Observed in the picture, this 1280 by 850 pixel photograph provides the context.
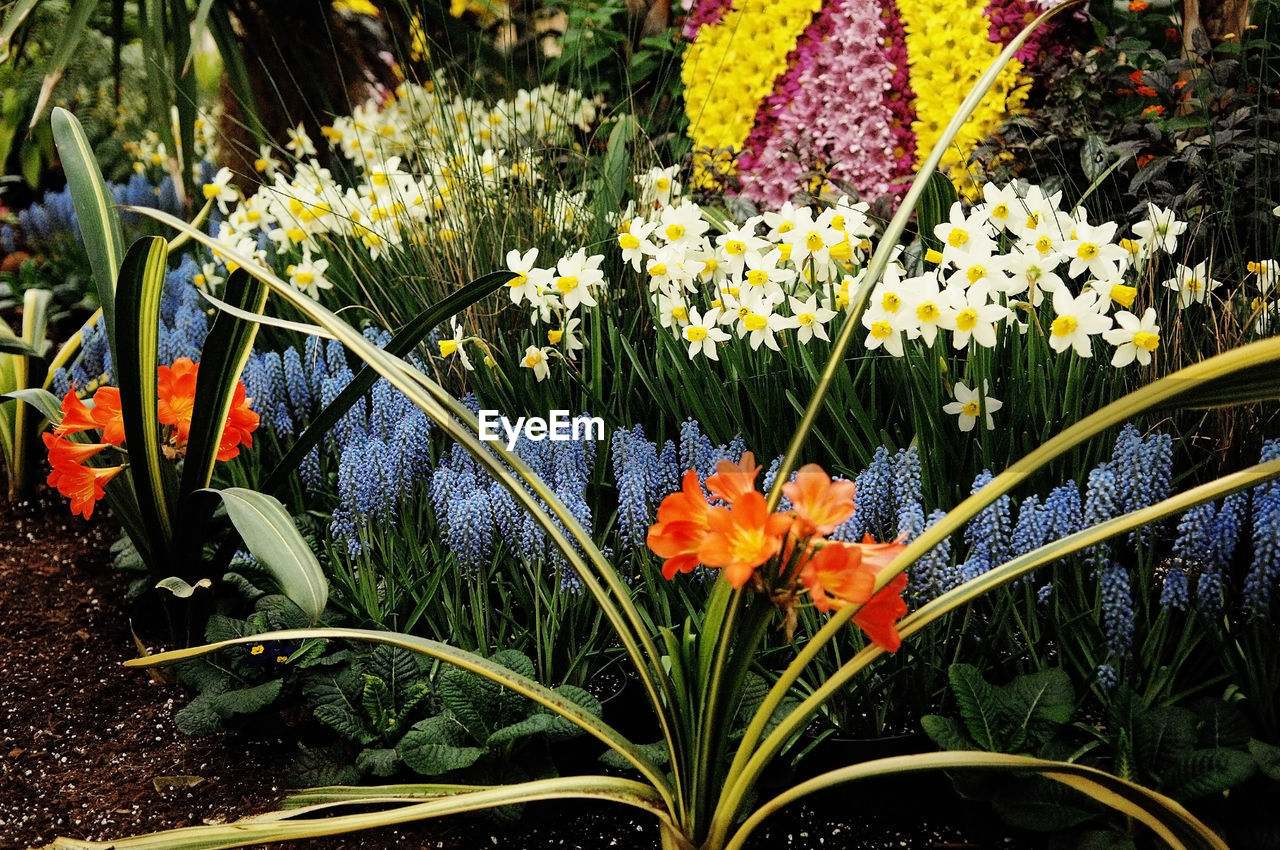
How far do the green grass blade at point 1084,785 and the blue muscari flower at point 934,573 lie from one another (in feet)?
0.99

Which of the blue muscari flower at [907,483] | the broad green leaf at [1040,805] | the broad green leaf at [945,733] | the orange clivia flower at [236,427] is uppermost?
the orange clivia flower at [236,427]

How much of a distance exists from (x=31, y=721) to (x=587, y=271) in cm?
119

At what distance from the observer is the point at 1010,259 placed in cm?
153

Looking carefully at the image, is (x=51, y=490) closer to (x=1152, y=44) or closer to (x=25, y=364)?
(x=25, y=364)

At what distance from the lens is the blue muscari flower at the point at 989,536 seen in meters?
1.35

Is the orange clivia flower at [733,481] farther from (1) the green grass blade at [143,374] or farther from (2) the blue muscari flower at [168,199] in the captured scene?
(2) the blue muscari flower at [168,199]

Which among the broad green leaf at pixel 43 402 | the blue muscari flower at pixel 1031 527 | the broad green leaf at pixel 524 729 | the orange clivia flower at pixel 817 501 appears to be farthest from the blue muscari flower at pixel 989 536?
the broad green leaf at pixel 43 402

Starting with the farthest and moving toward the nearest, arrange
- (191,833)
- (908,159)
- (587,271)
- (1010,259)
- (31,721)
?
1. (908,159)
2. (587,271)
3. (31,721)
4. (1010,259)
5. (191,833)

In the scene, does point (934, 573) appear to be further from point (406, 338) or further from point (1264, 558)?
point (406, 338)

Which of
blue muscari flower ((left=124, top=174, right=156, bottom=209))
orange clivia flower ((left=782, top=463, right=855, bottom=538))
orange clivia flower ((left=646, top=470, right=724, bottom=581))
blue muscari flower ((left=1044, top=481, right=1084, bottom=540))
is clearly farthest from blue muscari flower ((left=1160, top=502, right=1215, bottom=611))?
blue muscari flower ((left=124, top=174, right=156, bottom=209))

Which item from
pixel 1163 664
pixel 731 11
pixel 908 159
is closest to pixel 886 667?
pixel 1163 664

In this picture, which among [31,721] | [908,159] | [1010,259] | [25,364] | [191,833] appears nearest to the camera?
[191,833]

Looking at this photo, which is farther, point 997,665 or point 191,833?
point 997,665

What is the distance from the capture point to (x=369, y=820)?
1149mm
